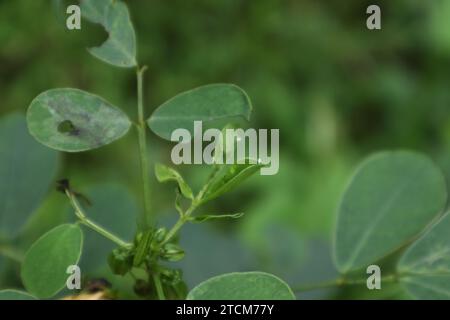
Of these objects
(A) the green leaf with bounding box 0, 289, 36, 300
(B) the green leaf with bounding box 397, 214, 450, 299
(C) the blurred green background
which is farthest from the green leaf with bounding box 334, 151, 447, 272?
(C) the blurred green background

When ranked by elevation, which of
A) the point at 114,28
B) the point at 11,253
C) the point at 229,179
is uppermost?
the point at 114,28

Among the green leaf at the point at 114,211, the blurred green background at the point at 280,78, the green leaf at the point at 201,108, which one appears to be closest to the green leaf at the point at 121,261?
the green leaf at the point at 201,108

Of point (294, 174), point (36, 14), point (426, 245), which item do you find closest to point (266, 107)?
point (294, 174)

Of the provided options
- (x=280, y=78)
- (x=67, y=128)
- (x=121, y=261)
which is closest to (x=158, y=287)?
(x=121, y=261)

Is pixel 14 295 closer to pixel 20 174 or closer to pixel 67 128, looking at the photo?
pixel 67 128

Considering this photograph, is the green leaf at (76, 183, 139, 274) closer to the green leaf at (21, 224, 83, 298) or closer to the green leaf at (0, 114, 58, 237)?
the green leaf at (0, 114, 58, 237)

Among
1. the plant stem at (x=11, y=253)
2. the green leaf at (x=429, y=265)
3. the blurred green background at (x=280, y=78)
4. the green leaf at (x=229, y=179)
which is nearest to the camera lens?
the green leaf at (x=229, y=179)

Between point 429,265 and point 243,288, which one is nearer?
point 243,288

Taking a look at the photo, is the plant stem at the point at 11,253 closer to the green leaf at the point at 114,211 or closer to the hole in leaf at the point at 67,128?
the green leaf at the point at 114,211

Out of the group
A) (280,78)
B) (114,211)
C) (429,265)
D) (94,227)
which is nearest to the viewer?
(94,227)
